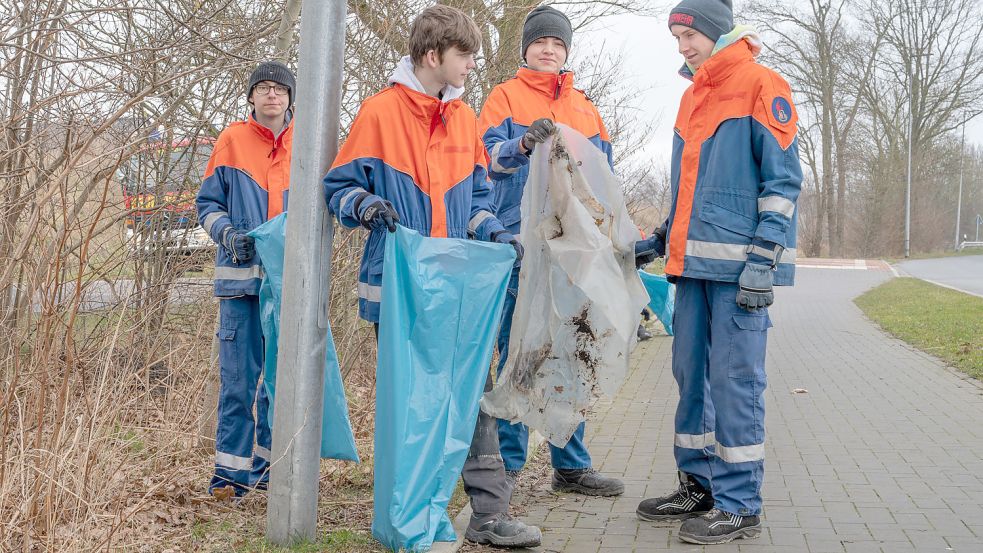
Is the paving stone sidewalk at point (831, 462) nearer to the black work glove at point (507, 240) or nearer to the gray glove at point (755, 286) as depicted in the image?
the gray glove at point (755, 286)

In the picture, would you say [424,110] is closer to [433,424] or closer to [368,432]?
[433,424]

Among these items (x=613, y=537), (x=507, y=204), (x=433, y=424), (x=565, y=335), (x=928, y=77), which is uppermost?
(x=928, y=77)

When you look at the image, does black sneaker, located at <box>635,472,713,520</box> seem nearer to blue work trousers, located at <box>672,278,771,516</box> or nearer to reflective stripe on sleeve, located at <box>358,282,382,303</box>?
blue work trousers, located at <box>672,278,771,516</box>

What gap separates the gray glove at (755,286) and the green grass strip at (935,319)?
5.69 meters

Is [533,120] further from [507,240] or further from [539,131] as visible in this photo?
[507,240]

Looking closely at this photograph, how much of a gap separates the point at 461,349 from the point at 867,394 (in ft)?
17.4

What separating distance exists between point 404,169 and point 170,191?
9.71 feet

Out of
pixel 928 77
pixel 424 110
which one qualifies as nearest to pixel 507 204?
pixel 424 110

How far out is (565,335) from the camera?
14.1 feet

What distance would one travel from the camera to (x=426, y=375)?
143 inches

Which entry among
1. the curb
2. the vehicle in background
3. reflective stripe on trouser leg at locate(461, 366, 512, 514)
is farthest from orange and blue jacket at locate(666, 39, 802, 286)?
the vehicle in background

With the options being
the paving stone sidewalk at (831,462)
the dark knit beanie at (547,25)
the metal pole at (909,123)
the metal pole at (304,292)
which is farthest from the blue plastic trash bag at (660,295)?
the metal pole at (909,123)

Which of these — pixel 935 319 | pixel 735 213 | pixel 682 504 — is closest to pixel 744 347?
pixel 735 213

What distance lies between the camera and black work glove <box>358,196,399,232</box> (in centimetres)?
345
